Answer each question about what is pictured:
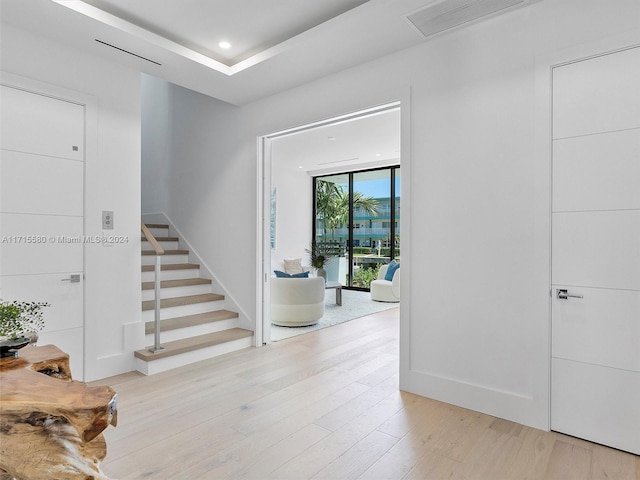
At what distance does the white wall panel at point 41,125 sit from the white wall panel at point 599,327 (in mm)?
3725

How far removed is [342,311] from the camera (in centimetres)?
600

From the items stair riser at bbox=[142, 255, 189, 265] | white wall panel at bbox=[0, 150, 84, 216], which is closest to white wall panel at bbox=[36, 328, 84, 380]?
white wall panel at bbox=[0, 150, 84, 216]

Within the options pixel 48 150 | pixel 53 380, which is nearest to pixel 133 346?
pixel 48 150

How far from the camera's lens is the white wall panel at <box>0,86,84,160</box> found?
105 inches

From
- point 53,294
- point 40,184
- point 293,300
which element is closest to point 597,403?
point 293,300

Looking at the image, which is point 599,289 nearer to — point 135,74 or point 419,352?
point 419,352

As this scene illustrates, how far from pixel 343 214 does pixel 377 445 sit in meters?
7.15

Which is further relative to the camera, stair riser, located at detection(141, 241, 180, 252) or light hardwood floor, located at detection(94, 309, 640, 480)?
stair riser, located at detection(141, 241, 180, 252)

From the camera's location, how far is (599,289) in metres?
2.13

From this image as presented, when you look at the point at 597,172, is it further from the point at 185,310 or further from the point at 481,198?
the point at 185,310

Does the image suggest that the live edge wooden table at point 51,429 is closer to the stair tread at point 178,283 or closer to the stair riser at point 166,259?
the stair tread at point 178,283

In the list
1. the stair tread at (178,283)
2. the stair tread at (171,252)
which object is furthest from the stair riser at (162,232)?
the stair tread at (178,283)

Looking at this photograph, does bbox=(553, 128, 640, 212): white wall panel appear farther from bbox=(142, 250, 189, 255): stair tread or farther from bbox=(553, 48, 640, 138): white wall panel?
bbox=(142, 250, 189, 255): stair tread

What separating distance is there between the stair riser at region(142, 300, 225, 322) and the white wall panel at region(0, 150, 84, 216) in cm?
127
